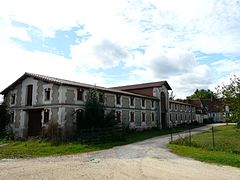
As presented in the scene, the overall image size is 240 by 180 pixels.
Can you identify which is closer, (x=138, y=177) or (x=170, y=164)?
(x=138, y=177)

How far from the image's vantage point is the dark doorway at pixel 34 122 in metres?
27.0

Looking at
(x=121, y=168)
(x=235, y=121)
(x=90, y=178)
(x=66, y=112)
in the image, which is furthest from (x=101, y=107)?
(x=90, y=178)

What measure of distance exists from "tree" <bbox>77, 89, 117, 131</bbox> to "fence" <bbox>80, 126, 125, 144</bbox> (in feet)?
5.51

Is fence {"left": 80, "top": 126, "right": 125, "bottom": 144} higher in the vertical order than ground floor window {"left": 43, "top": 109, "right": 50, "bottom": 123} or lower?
lower

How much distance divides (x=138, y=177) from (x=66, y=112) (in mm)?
16865

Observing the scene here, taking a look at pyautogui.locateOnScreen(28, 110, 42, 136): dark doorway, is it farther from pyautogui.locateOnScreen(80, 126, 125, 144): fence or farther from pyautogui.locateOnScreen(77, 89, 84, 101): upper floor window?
pyautogui.locateOnScreen(80, 126, 125, 144): fence

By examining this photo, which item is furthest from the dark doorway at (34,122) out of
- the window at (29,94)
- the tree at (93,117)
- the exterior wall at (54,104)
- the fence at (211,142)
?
the fence at (211,142)

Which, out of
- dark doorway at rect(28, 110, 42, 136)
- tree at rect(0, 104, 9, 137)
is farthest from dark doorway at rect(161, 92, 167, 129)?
tree at rect(0, 104, 9, 137)

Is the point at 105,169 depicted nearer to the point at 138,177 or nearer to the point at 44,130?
the point at 138,177

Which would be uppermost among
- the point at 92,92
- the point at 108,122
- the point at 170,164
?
the point at 92,92

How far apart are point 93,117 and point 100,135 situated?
3.23m

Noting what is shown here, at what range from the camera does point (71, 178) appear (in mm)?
8844

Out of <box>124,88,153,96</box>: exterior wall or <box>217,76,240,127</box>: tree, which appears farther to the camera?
<box>124,88,153,96</box>: exterior wall

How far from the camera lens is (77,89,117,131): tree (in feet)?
81.1
